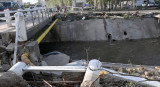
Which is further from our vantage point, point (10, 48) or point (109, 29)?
point (109, 29)

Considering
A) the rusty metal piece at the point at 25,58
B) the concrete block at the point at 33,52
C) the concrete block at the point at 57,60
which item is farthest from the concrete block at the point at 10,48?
the concrete block at the point at 57,60

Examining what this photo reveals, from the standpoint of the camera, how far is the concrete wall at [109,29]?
21797 mm

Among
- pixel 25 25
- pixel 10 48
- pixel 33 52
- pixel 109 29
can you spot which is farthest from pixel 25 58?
pixel 109 29

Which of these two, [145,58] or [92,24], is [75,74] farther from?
[92,24]

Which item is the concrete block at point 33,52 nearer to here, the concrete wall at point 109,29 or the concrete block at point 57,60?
the concrete block at point 57,60

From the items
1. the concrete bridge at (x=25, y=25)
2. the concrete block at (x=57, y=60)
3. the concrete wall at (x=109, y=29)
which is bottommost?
the concrete block at (x=57, y=60)

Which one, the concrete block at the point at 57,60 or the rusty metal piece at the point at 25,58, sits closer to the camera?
the rusty metal piece at the point at 25,58

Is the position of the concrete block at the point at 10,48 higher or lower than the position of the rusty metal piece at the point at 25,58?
higher

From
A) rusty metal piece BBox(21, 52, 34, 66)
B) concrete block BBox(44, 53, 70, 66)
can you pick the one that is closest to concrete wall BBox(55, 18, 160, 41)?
concrete block BBox(44, 53, 70, 66)

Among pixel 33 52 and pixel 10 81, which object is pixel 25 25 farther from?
pixel 10 81

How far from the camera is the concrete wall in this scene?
21.8 meters

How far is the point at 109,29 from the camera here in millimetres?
22031

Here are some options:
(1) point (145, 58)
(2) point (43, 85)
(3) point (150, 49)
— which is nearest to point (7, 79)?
(2) point (43, 85)

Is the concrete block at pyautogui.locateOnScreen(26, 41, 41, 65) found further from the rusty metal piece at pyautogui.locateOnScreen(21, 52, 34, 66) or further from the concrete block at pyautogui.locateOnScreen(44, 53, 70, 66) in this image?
the concrete block at pyautogui.locateOnScreen(44, 53, 70, 66)
